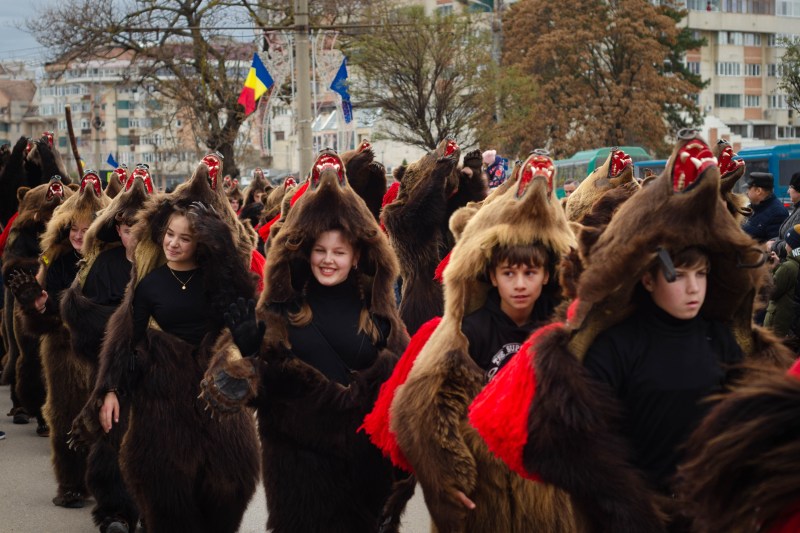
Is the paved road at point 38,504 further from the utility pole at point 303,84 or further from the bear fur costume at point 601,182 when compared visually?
the utility pole at point 303,84

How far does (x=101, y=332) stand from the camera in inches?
285

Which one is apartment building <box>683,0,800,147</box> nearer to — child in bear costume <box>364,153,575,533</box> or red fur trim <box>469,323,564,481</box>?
child in bear costume <box>364,153,575,533</box>

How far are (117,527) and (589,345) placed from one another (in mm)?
4213

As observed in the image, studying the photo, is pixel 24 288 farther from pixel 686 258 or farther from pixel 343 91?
pixel 343 91

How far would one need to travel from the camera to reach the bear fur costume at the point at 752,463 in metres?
2.62

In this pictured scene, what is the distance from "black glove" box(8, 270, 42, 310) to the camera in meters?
8.03

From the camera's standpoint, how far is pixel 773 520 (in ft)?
8.84

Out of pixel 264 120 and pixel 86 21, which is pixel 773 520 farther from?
pixel 86 21

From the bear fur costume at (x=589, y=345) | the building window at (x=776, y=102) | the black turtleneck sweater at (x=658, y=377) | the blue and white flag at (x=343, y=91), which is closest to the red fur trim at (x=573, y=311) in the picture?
the bear fur costume at (x=589, y=345)

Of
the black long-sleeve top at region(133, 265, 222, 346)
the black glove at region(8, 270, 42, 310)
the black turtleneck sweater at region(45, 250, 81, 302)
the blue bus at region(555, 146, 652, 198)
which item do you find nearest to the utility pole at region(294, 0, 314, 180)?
the black turtleneck sweater at region(45, 250, 81, 302)

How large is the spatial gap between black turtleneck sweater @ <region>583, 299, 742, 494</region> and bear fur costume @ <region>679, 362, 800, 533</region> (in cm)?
62

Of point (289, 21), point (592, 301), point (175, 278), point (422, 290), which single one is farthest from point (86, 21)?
point (592, 301)

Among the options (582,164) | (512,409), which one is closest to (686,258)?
(512,409)

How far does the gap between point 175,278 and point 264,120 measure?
24477 millimetres
